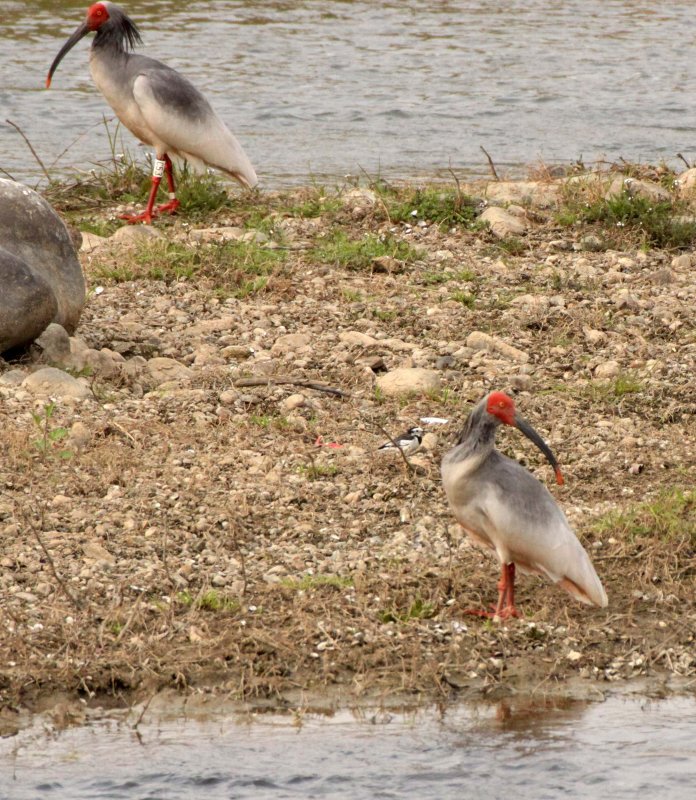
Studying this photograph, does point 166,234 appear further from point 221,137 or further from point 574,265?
point 574,265

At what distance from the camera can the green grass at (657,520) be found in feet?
20.4

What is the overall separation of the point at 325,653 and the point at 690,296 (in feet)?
15.8

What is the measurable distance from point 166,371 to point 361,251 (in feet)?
7.93

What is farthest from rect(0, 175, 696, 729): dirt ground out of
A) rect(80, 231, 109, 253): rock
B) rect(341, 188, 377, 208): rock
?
rect(341, 188, 377, 208): rock

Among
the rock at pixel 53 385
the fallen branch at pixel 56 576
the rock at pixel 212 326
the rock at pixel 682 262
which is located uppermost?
the fallen branch at pixel 56 576

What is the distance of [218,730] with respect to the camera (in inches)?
198

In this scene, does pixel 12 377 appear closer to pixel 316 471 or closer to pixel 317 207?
pixel 316 471

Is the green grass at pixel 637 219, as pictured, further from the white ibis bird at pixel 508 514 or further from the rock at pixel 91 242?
the white ibis bird at pixel 508 514

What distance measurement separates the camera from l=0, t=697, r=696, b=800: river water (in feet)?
15.5

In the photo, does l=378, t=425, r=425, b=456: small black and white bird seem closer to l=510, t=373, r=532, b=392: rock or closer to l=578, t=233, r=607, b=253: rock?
l=510, t=373, r=532, b=392: rock

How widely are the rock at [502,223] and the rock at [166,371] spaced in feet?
10.6

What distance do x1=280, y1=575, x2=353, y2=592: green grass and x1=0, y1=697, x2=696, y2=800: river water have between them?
0.77m

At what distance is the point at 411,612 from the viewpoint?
5.71m

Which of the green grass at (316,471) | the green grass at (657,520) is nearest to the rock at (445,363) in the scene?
the green grass at (316,471)
